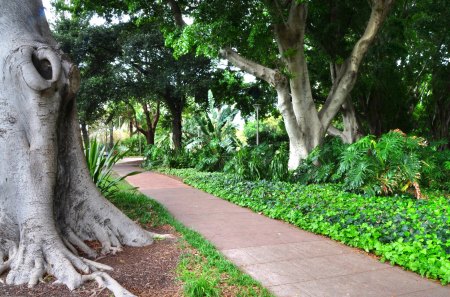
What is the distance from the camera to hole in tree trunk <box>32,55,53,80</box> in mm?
4555

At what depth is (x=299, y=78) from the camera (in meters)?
11.3

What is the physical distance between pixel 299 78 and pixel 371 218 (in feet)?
21.0

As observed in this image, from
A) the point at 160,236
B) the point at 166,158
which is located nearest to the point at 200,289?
the point at 160,236

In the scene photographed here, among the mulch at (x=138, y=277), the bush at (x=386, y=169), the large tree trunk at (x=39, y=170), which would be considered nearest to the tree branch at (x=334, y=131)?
the bush at (x=386, y=169)

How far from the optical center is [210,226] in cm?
658

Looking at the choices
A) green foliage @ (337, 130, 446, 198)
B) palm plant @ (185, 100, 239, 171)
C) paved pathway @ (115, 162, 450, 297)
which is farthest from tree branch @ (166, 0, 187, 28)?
paved pathway @ (115, 162, 450, 297)

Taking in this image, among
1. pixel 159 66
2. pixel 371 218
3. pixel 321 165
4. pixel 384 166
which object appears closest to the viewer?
pixel 371 218

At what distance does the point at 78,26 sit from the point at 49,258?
18.8 metres

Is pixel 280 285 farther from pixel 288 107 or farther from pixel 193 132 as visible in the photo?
pixel 193 132

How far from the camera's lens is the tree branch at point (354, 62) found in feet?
34.6

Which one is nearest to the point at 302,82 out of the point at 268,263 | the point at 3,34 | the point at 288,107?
the point at 288,107

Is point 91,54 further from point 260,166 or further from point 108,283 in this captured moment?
point 108,283

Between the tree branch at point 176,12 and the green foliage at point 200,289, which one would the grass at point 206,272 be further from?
the tree branch at point 176,12

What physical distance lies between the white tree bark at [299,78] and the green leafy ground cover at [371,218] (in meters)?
2.54
